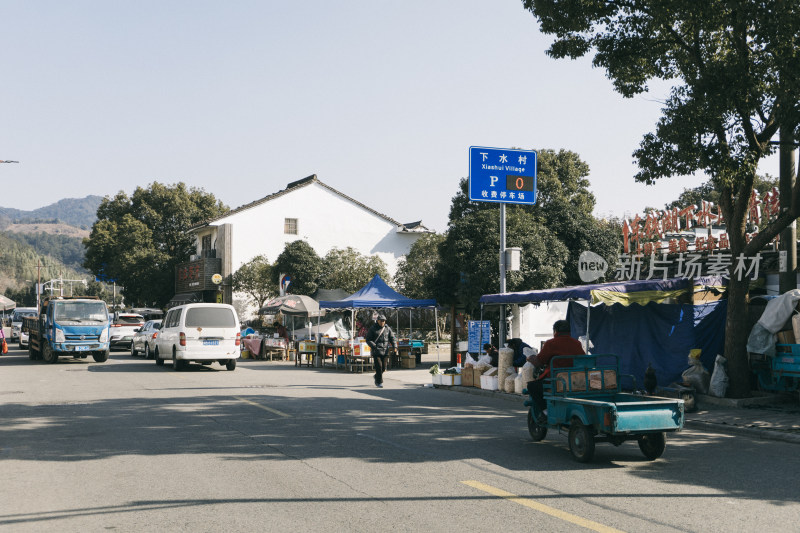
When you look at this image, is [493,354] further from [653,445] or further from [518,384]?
[653,445]

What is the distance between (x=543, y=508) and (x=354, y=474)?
2258 millimetres

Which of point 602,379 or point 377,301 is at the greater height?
point 377,301

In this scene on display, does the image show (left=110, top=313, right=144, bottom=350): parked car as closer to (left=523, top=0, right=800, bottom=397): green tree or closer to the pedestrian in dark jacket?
the pedestrian in dark jacket

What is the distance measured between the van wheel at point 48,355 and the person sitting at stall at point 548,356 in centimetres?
2299

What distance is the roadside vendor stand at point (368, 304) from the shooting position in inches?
944

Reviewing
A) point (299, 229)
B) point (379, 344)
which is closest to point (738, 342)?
point (379, 344)

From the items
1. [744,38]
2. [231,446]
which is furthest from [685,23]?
[231,446]

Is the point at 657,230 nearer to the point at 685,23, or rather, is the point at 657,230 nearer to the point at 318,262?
the point at 685,23

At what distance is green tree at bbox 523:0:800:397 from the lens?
1202 cm

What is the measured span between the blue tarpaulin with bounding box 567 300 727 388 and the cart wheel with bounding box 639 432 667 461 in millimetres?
7792

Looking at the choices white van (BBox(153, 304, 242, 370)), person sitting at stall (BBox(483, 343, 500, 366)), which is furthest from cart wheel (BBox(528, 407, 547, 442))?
white van (BBox(153, 304, 242, 370))

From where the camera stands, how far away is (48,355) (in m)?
27.6

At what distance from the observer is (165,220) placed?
202 ft

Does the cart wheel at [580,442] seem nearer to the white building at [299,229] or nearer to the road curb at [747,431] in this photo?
the road curb at [747,431]
